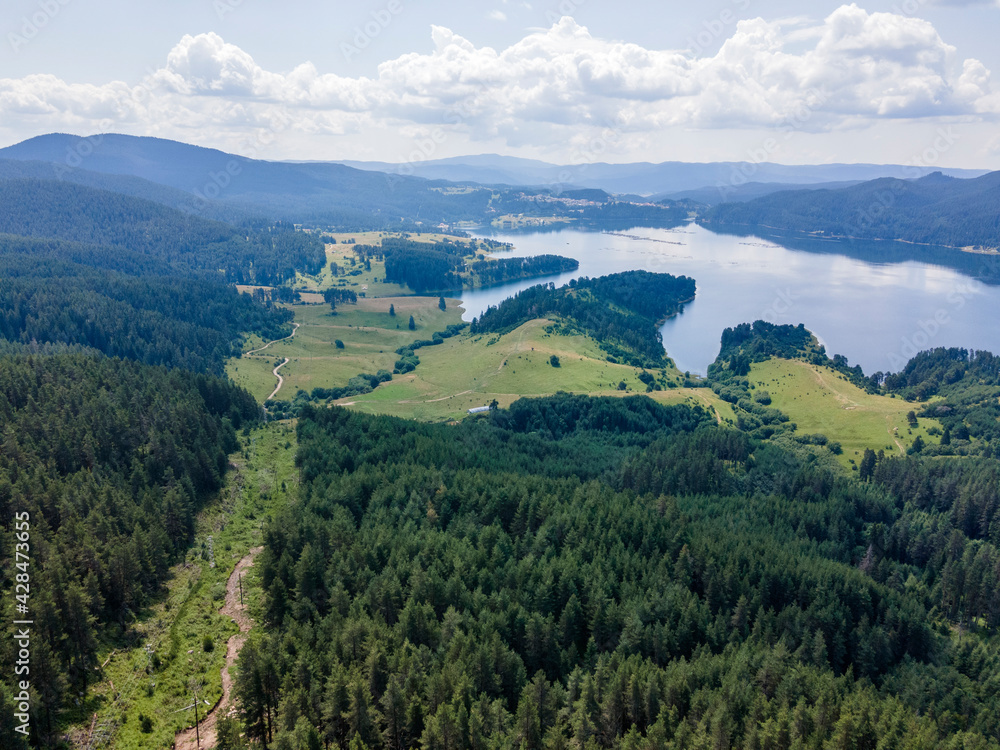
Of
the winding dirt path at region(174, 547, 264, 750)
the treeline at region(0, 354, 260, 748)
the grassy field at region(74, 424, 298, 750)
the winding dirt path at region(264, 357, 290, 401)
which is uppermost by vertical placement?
the treeline at region(0, 354, 260, 748)

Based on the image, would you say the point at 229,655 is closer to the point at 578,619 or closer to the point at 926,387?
the point at 578,619

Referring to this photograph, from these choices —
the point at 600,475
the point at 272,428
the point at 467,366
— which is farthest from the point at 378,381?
the point at 600,475

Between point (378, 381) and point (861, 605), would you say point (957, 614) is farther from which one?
point (378, 381)

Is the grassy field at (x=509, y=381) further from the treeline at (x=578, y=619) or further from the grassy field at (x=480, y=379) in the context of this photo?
the treeline at (x=578, y=619)

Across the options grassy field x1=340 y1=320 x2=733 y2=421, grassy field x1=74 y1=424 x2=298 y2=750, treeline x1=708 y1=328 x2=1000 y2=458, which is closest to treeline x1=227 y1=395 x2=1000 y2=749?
grassy field x1=74 y1=424 x2=298 y2=750

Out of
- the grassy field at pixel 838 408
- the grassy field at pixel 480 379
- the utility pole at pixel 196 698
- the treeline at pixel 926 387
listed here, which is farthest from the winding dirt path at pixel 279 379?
the grassy field at pixel 838 408

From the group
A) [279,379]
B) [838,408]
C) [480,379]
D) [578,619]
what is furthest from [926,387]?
[279,379]

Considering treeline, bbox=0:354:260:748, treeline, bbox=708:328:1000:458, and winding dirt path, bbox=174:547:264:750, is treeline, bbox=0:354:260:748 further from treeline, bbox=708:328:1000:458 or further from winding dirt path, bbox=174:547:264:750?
treeline, bbox=708:328:1000:458

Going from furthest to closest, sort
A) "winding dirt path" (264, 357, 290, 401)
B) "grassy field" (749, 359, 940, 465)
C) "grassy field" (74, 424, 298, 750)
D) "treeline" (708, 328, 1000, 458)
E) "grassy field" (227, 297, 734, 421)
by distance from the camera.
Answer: "winding dirt path" (264, 357, 290, 401) < "grassy field" (227, 297, 734, 421) < "grassy field" (749, 359, 940, 465) < "treeline" (708, 328, 1000, 458) < "grassy field" (74, 424, 298, 750)
